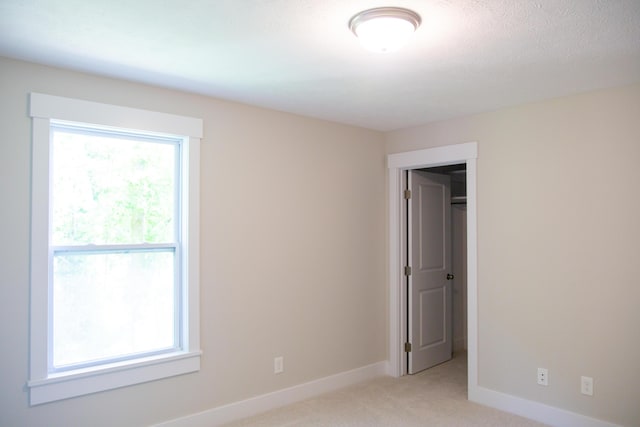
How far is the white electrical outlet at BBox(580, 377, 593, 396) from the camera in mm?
3172

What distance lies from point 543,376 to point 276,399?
6.74 ft

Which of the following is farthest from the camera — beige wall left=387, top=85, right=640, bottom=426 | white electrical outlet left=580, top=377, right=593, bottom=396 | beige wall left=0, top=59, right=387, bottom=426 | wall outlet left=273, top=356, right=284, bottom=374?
wall outlet left=273, top=356, right=284, bottom=374

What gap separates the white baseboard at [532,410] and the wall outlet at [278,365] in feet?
5.24

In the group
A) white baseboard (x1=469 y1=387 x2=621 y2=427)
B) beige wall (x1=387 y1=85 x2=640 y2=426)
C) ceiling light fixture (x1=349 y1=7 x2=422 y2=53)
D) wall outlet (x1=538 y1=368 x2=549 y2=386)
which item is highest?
ceiling light fixture (x1=349 y1=7 x2=422 y2=53)

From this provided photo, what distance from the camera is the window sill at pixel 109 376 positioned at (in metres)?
2.63

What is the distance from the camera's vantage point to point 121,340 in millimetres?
3002

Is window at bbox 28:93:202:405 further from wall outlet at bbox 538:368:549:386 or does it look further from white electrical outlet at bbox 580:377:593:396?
white electrical outlet at bbox 580:377:593:396

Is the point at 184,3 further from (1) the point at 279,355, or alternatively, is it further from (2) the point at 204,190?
(1) the point at 279,355

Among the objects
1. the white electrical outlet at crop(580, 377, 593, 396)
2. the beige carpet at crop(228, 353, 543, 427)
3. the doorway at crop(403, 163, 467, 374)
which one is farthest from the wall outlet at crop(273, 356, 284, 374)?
the white electrical outlet at crop(580, 377, 593, 396)

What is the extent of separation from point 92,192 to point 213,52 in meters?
1.23

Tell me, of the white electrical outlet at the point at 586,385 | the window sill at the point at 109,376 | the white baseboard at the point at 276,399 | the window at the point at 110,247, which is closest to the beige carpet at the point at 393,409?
the white baseboard at the point at 276,399

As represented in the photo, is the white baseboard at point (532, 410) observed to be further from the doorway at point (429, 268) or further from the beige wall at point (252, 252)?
the beige wall at point (252, 252)

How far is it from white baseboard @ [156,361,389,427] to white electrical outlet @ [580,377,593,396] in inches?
70.9

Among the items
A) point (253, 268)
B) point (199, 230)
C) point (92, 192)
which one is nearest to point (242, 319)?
point (253, 268)
